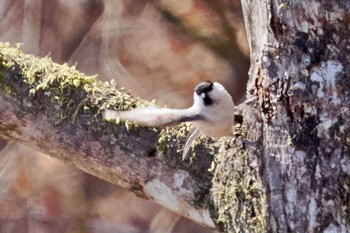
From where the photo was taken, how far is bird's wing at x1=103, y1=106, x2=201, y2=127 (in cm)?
129

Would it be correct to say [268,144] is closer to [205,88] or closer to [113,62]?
[205,88]

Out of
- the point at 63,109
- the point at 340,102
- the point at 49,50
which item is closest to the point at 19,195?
the point at 49,50

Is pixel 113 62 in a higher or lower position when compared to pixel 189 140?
higher

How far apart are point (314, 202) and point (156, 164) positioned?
1.11 feet

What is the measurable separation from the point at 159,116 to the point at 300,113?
23 centimetres

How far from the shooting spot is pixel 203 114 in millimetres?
1322

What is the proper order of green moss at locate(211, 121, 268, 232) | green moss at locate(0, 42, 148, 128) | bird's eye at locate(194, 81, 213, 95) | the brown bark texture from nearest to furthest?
the brown bark texture
green moss at locate(211, 121, 268, 232)
bird's eye at locate(194, 81, 213, 95)
green moss at locate(0, 42, 148, 128)

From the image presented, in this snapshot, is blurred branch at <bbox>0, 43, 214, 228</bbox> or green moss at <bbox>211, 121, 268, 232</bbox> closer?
green moss at <bbox>211, 121, 268, 232</bbox>

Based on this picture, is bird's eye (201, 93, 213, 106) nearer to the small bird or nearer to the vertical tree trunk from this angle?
the small bird

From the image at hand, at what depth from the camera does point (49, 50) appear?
8.39ft

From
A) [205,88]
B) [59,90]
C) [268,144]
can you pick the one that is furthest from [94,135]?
[268,144]

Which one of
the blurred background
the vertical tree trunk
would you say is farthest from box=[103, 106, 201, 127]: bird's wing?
the blurred background

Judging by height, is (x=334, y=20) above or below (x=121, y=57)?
below

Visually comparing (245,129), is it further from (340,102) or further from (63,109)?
(63,109)
